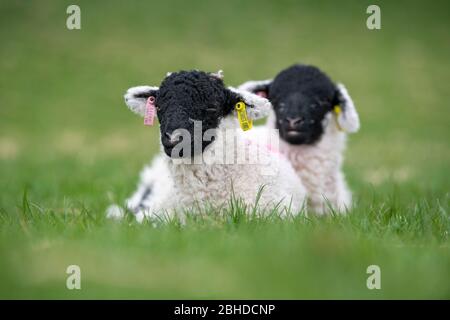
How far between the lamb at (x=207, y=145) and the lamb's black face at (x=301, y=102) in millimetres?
785

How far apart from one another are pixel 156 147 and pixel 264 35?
44.9 feet

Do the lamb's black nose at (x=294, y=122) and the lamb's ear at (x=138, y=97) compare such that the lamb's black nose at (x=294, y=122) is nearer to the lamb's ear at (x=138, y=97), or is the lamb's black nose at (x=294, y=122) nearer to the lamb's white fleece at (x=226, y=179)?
the lamb's white fleece at (x=226, y=179)

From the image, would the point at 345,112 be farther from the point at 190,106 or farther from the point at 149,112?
the point at 149,112

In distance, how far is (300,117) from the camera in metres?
6.49

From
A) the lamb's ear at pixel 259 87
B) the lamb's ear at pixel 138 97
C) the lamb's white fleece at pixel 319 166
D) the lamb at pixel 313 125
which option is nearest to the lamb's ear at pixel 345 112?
the lamb at pixel 313 125

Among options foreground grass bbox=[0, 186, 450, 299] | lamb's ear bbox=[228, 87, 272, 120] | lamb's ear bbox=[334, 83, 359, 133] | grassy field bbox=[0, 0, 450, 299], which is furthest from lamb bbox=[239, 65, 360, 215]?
foreground grass bbox=[0, 186, 450, 299]

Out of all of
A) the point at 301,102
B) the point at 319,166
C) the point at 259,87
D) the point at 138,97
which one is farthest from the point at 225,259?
the point at 259,87

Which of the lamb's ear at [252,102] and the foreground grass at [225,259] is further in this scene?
the lamb's ear at [252,102]

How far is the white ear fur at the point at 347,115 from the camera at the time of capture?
22.2ft

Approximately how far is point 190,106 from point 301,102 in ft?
5.50

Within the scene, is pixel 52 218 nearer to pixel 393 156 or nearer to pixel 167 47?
pixel 393 156

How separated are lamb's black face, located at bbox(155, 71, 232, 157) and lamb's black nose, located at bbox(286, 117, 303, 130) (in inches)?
46.0

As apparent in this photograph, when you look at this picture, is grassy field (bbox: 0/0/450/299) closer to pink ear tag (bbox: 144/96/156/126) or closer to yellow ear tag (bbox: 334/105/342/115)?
pink ear tag (bbox: 144/96/156/126)

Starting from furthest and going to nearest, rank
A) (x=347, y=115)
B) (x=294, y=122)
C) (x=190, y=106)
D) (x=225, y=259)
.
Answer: (x=347, y=115) → (x=294, y=122) → (x=190, y=106) → (x=225, y=259)
